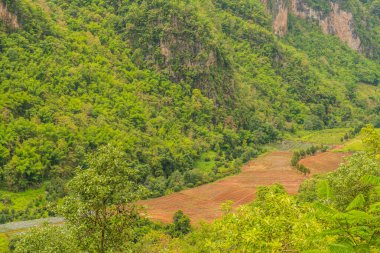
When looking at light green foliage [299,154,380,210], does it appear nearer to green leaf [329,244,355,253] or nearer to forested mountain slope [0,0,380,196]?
green leaf [329,244,355,253]

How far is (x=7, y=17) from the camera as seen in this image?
92812 mm

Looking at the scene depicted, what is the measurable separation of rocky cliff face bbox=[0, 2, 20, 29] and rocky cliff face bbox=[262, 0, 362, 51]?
102 m

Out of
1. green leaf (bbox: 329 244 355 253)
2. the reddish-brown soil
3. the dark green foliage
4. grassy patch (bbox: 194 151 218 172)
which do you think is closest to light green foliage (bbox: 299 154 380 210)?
green leaf (bbox: 329 244 355 253)

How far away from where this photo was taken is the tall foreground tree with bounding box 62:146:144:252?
782 inches

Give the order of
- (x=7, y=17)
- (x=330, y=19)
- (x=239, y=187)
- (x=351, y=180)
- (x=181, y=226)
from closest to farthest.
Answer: (x=351, y=180) < (x=181, y=226) < (x=239, y=187) < (x=7, y=17) < (x=330, y=19)

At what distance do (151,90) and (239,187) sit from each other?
117ft

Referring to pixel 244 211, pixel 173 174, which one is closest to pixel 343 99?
pixel 173 174

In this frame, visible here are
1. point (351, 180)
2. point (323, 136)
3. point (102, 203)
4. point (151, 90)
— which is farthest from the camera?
point (323, 136)

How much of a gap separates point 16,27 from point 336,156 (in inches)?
2720

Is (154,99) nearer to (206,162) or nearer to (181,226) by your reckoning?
(206,162)

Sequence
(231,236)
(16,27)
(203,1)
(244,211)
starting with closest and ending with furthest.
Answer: (231,236)
(244,211)
(16,27)
(203,1)

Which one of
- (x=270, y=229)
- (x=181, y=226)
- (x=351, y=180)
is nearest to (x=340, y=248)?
(x=270, y=229)

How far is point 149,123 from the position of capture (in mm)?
94875

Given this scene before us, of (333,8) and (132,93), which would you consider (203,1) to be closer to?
(132,93)
